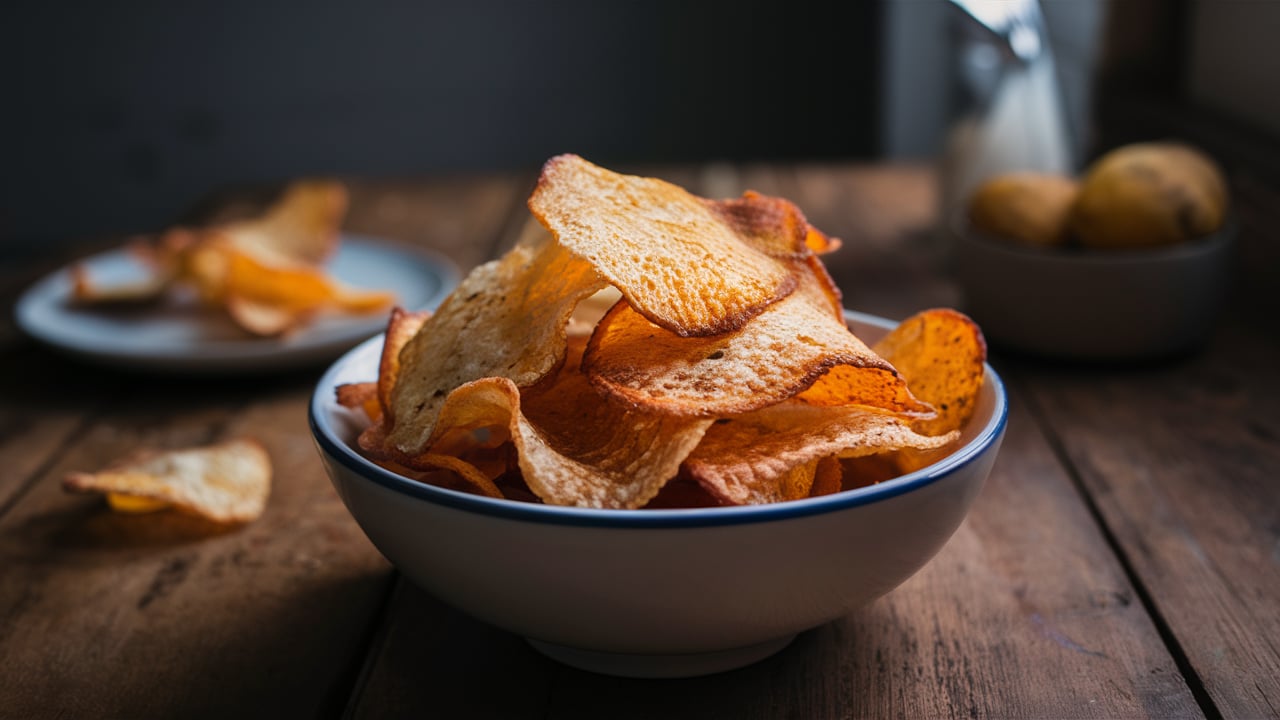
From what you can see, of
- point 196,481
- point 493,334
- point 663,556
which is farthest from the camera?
point 196,481

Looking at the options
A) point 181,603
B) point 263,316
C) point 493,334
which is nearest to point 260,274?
point 263,316

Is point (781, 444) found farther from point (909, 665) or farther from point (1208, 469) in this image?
point (1208, 469)

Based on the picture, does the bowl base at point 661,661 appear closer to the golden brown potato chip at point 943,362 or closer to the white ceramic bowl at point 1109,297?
the golden brown potato chip at point 943,362

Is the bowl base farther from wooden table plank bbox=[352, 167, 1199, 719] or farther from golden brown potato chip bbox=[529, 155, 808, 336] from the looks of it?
golden brown potato chip bbox=[529, 155, 808, 336]

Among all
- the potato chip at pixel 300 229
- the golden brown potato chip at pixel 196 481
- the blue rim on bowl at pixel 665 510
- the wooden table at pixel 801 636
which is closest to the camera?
the blue rim on bowl at pixel 665 510

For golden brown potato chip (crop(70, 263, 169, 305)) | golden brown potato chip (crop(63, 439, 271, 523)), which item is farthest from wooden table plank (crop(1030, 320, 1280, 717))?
golden brown potato chip (crop(70, 263, 169, 305))

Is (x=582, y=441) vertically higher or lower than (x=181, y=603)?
higher

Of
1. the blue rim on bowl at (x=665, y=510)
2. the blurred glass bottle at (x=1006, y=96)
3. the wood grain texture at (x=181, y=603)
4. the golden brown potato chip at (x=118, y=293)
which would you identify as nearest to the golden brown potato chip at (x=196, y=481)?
the wood grain texture at (x=181, y=603)
